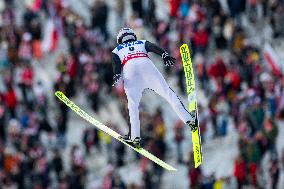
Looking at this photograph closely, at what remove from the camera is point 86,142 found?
29281 mm

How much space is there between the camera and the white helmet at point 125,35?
1455cm

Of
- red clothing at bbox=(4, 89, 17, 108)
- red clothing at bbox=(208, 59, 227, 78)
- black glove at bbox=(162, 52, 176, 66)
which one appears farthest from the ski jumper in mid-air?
red clothing at bbox=(4, 89, 17, 108)

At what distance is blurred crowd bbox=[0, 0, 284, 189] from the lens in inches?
1081

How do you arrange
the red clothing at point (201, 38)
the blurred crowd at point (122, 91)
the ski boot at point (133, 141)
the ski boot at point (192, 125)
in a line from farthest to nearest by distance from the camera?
the red clothing at point (201, 38)
the blurred crowd at point (122, 91)
the ski boot at point (192, 125)
the ski boot at point (133, 141)

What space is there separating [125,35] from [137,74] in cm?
78

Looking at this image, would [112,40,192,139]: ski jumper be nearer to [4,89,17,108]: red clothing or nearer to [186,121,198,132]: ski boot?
[186,121,198,132]: ski boot

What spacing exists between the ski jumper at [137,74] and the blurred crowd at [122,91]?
1100 centimetres

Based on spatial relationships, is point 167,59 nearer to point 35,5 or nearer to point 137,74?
point 137,74

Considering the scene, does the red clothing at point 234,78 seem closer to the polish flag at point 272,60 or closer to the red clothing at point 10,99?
the polish flag at point 272,60

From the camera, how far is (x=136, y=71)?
591 inches

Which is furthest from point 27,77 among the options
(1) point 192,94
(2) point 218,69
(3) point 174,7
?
(1) point 192,94

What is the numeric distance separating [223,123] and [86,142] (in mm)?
4116

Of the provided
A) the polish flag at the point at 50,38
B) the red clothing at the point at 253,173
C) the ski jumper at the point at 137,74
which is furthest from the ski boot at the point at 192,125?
the polish flag at the point at 50,38

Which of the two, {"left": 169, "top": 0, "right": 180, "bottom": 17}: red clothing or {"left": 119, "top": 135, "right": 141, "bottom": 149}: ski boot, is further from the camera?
{"left": 169, "top": 0, "right": 180, "bottom": 17}: red clothing
